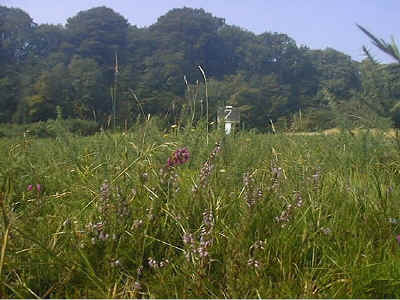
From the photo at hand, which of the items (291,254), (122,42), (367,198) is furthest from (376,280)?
(122,42)

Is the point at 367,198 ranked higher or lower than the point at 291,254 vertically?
higher

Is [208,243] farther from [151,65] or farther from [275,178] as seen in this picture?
[151,65]

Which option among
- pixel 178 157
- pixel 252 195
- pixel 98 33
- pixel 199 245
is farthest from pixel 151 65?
pixel 199 245

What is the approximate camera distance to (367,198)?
179 cm

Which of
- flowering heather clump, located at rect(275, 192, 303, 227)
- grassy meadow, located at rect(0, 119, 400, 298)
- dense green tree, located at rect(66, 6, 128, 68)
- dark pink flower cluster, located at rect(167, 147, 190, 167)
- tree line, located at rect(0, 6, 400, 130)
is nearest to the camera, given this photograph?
grassy meadow, located at rect(0, 119, 400, 298)

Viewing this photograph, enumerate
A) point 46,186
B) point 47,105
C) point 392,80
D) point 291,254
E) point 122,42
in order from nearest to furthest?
1. point 291,254
2. point 392,80
3. point 46,186
4. point 47,105
5. point 122,42

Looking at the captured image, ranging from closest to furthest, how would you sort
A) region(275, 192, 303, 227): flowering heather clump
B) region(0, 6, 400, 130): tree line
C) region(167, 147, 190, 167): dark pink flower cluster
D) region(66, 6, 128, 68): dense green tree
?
region(275, 192, 303, 227): flowering heather clump < region(167, 147, 190, 167): dark pink flower cluster < region(0, 6, 400, 130): tree line < region(66, 6, 128, 68): dense green tree

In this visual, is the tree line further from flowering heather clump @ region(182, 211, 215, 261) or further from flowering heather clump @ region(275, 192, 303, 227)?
flowering heather clump @ region(182, 211, 215, 261)

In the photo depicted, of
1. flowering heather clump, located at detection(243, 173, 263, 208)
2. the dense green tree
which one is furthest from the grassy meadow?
the dense green tree

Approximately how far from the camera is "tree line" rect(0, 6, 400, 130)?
2745cm

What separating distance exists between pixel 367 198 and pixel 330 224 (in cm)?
39

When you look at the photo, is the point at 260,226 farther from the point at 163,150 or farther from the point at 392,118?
the point at 163,150

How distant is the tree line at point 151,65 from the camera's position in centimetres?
2745

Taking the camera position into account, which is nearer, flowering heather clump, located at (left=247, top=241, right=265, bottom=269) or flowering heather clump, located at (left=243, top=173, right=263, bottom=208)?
flowering heather clump, located at (left=247, top=241, right=265, bottom=269)
